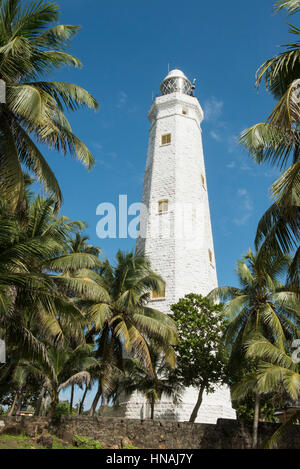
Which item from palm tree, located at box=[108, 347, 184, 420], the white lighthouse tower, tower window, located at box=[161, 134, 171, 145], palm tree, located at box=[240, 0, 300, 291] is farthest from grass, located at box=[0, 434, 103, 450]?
tower window, located at box=[161, 134, 171, 145]

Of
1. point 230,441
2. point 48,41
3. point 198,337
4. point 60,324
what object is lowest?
point 230,441

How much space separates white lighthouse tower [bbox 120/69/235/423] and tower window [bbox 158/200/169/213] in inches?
2.4

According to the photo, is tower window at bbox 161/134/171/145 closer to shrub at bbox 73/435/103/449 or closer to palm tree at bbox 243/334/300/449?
palm tree at bbox 243/334/300/449

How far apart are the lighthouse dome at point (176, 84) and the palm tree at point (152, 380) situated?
1929cm

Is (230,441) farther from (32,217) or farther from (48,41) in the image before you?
(48,41)

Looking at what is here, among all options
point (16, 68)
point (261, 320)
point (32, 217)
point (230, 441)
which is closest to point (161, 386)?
point (230, 441)

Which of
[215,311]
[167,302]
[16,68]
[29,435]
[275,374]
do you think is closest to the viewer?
[16,68]

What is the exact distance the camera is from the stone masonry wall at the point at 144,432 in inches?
619

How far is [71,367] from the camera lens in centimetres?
1816

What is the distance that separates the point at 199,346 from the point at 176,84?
1976 centimetres

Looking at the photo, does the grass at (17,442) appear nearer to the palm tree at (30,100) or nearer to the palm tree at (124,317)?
the palm tree at (124,317)

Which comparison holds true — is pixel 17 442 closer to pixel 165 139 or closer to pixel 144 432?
pixel 144 432

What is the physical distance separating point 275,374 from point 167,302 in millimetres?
10945

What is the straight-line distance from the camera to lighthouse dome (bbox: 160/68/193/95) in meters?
31.1
